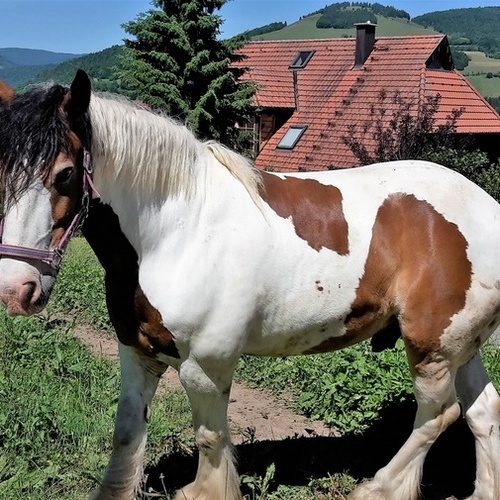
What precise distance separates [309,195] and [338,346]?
2.41 ft

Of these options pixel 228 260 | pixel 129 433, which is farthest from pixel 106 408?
pixel 228 260

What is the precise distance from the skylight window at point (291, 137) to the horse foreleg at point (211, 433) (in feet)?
60.3

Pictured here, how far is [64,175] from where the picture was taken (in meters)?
2.24

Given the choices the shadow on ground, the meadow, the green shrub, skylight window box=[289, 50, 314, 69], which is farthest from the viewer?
skylight window box=[289, 50, 314, 69]

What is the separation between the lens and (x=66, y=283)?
702cm

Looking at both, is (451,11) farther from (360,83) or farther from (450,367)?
(450,367)

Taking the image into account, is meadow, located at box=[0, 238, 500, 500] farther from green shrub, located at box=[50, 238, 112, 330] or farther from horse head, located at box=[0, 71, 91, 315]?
horse head, located at box=[0, 71, 91, 315]

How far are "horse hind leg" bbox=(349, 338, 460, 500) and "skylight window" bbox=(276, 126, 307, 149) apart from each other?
1813 centimetres

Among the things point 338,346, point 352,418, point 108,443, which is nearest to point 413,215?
point 338,346

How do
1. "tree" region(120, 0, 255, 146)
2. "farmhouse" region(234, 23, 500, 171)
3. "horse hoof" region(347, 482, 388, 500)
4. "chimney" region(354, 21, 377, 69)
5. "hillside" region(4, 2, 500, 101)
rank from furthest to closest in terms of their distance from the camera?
"hillside" region(4, 2, 500, 101) → "chimney" region(354, 21, 377, 69) → "farmhouse" region(234, 23, 500, 171) → "tree" region(120, 0, 255, 146) → "horse hoof" region(347, 482, 388, 500)

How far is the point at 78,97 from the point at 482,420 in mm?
2454

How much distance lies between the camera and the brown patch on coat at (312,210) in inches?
112

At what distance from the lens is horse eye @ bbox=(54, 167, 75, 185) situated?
A: 2227 mm

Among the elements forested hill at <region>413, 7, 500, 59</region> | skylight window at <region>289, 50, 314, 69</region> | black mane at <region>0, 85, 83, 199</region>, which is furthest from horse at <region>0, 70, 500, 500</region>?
forested hill at <region>413, 7, 500, 59</region>
